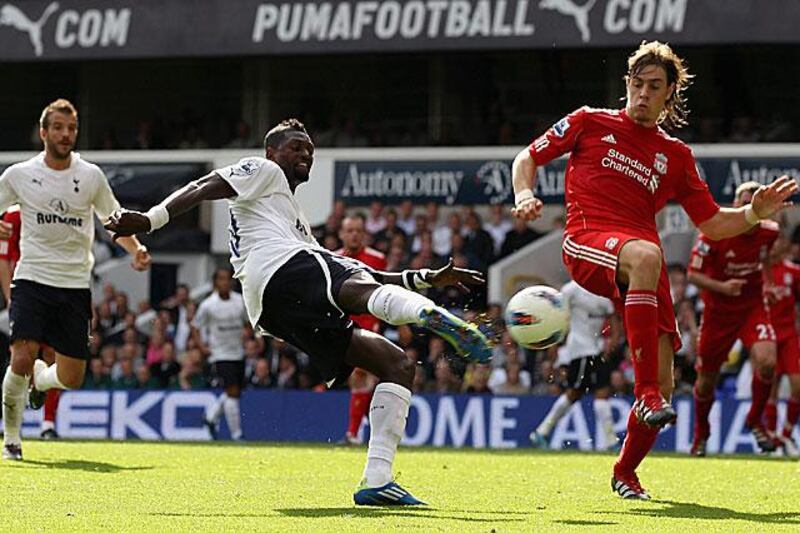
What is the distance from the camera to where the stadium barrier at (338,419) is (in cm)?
1852

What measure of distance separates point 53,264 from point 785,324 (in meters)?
7.40

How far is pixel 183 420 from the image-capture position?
20.2 meters

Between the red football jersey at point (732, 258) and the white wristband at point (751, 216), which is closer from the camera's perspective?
the white wristband at point (751, 216)

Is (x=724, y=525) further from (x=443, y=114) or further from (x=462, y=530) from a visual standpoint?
(x=443, y=114)

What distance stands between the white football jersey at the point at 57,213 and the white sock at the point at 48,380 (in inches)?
25.9

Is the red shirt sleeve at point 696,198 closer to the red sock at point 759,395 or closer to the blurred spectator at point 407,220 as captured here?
the red sock at point 759,395

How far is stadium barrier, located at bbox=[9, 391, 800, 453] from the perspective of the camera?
18.5m

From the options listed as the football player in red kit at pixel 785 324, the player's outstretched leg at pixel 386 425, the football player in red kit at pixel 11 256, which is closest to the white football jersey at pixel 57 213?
the football player in red kit at pixel 11 256

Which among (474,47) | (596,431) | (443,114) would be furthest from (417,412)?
(443,114)

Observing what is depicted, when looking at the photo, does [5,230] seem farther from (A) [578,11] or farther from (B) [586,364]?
(A) [578,11]

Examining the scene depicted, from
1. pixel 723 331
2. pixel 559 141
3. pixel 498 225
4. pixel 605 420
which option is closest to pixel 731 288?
pixel 723 331

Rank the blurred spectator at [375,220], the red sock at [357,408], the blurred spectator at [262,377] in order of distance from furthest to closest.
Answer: the blurred spectator at [375,220], the blurred spectator at [262,377], the red sock at [357,408]

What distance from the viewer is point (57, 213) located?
12.3 meters

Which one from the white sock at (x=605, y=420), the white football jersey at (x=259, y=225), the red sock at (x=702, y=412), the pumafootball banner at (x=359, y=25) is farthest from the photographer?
the pumafootball banner at (x=359, y=25)
